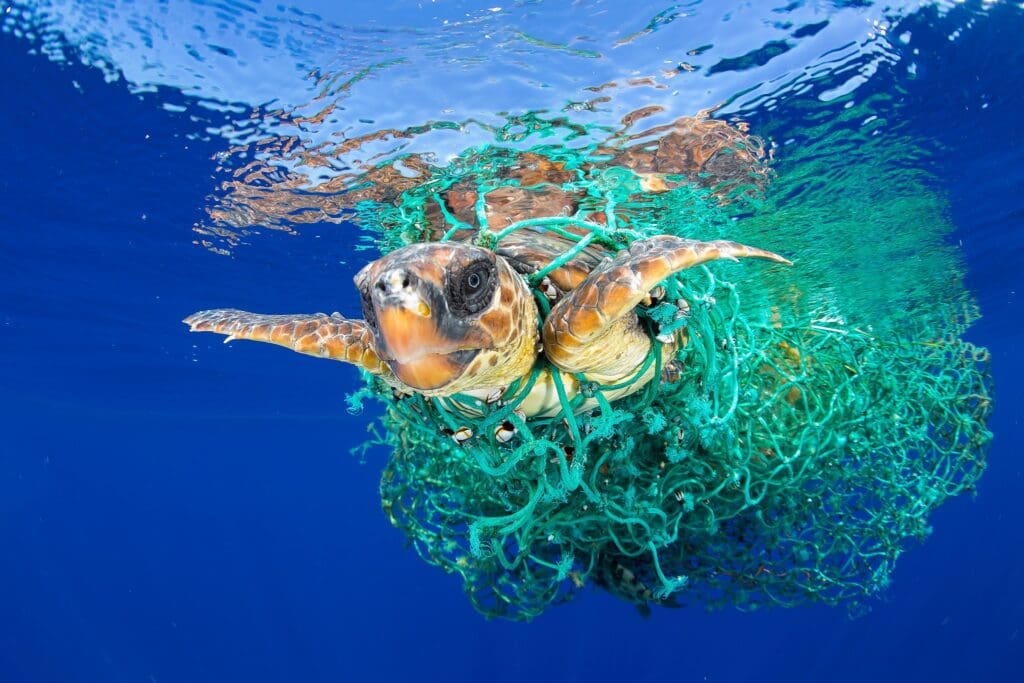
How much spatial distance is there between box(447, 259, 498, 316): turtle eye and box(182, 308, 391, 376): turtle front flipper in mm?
893

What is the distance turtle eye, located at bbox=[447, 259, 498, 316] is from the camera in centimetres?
204

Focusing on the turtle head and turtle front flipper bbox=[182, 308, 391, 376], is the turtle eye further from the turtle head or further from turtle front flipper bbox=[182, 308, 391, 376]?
turtle front flipper bbox=[182, 308, 391, 376]

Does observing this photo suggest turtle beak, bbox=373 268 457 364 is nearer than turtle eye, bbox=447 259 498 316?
Yes

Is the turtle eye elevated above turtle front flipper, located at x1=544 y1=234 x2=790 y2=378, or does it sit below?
above

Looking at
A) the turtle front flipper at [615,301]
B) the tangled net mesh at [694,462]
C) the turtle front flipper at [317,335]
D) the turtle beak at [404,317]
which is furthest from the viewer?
the turtle front flipper at [317,335]

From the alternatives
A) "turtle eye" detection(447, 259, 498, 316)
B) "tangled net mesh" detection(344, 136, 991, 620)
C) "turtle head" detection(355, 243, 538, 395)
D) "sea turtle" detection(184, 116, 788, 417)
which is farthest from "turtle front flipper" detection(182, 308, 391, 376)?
"turtle eye" detection(447, 259, 498, 316)

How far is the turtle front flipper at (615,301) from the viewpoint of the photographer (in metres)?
2.20

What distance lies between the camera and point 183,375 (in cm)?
1991

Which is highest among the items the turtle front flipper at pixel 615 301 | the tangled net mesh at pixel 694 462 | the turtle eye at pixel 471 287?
the turtle eye at pixel 471 287

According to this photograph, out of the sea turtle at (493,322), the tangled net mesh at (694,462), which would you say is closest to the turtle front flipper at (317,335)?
the sea turtle at (493,322)

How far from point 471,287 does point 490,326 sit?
16 centimetres

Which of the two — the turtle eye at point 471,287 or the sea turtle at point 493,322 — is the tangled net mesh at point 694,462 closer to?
the sea turtle at point 493,322

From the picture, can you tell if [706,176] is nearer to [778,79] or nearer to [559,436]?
[778,79]

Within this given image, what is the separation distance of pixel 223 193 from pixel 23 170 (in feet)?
7.17
